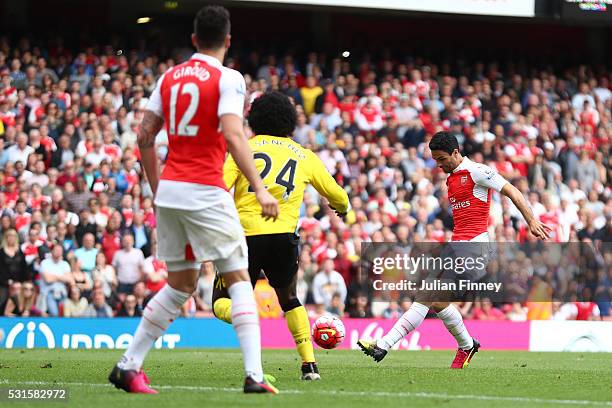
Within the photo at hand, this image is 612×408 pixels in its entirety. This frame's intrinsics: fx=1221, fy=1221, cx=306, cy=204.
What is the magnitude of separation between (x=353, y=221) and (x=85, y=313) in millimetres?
5253

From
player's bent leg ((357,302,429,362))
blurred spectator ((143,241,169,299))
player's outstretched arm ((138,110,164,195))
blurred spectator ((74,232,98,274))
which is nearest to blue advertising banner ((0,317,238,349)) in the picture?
blurred spectator ((143,241,169,299))

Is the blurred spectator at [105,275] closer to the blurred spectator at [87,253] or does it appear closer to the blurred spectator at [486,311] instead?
the blurred spectator at [87,253]

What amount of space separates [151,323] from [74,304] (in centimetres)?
1150

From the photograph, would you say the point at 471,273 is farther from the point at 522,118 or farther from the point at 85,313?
the point at 522,118

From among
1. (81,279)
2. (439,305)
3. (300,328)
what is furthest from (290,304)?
(81,279)

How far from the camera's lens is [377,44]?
2955cm

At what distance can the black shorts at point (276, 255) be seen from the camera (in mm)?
10141

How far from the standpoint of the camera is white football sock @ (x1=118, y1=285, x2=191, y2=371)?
26.9 feet

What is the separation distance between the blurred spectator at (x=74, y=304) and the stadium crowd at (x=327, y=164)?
0.03m

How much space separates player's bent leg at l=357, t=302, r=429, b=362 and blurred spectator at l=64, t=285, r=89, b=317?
8182 millimetres

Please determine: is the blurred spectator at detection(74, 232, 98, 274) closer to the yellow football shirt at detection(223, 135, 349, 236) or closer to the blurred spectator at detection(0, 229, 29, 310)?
the blurred spectator at detection(0, 229, 29, 310)

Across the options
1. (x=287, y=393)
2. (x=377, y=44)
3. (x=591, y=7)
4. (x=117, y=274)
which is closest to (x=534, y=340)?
(x=117, y=274)

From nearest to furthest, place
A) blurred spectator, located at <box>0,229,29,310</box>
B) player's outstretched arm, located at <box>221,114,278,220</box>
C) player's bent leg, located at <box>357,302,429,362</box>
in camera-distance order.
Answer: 1. player's outstretched arm, located at <box>221,114,278,220</box>
2. player's bent leg, located at <box>357,302,429,362</box>
3. blurred spectator, located at <box>0,229,29,310</box>

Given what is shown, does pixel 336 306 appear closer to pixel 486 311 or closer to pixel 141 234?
pixel 486 311
